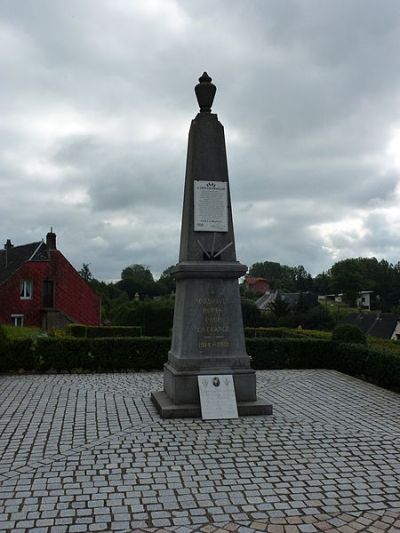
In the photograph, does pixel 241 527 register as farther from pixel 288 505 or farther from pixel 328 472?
pixel 328 472

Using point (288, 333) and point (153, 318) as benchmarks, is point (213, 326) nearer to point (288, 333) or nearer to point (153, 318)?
point (288, 333)

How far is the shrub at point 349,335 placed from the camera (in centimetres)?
1507

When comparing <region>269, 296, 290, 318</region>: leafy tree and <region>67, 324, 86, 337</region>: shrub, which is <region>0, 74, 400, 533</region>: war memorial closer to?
<region>67, 324, 86, 337</region>: shrub

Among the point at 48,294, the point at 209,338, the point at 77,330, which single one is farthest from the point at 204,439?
the point at 48,294

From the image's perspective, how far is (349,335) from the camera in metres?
15.2

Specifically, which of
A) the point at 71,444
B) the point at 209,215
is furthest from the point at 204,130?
the point at 71,444

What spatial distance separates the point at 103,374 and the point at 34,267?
23.0 m

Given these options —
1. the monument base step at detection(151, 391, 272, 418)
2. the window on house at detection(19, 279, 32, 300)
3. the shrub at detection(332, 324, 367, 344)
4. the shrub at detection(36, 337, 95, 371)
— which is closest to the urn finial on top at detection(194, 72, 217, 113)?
the monument base step at detection(151, 391, 272, 418)

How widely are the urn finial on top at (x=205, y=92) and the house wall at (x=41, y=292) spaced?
2773 centimetres

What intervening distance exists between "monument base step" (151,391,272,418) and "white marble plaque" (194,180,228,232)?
297 centimetres

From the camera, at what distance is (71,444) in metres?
6.58

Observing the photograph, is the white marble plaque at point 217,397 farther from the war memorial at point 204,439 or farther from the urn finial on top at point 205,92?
the urn finial on top at point 205,92

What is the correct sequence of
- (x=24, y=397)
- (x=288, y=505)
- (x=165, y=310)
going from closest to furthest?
(x=288, y=505) → (x=24, y=397) → (x=165, y=310)

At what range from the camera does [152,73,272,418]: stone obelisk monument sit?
838cm
